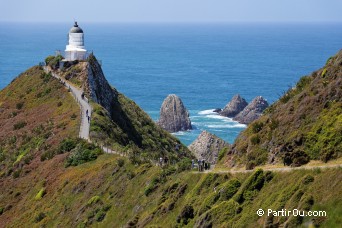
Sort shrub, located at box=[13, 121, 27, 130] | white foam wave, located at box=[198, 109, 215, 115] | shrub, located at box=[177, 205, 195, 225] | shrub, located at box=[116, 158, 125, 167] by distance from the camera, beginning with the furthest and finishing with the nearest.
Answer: white foam wave, located at box=[198, 109, 215, 115], shrub, located at box=[13, 121, 27, 130], shrub, located at box=[116, 158, 125, 167], shrub, located at box=[177, 205, 195, 225]

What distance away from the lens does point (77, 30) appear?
92500mm

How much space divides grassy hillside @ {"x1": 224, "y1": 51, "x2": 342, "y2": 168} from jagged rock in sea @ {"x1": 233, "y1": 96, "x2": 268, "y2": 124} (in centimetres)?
10289

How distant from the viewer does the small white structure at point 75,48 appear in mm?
91188

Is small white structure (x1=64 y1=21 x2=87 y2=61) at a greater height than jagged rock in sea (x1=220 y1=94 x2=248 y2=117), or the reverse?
small white structure (x1=64 y1=21 x2=87 y2=61)

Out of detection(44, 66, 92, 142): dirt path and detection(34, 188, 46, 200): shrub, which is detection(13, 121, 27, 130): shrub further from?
detection(34, 188, 46, 200): shrub

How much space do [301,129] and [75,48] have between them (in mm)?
59723

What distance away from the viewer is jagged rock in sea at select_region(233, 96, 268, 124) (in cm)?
14712

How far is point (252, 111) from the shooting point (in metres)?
149

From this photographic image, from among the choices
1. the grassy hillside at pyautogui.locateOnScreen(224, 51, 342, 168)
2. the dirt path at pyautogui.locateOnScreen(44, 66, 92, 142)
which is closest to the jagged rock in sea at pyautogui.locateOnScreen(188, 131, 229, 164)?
the dirt path at pyautogui.locateOnScreen(44, 66, 92, 142)

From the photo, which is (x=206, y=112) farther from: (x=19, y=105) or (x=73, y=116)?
(x=73, y=116)

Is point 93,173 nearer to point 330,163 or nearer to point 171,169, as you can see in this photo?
point 171,169

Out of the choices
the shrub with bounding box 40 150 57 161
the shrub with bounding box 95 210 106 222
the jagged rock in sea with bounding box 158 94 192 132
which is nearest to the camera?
the shrub with bounding box 95 210 106 222

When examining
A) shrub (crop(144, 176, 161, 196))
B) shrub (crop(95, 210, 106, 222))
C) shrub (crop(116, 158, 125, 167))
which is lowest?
shrub (crop(95, 210, 106, 222))

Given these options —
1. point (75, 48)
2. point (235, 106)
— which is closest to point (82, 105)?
point (75, 48)
